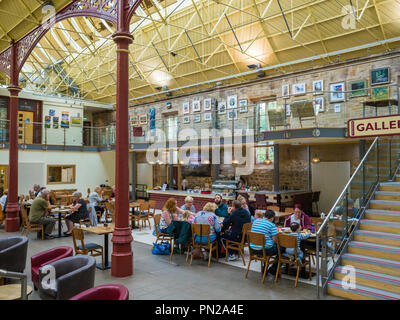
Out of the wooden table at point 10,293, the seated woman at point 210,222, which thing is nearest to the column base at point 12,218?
the seated woman at point 210,222

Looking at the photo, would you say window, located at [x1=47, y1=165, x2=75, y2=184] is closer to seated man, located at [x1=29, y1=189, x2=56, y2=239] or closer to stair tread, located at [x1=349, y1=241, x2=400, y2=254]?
seated man, located at [x1=29, y1=189, x2=56, y2=239]

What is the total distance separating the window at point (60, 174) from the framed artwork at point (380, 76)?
51.1 ft

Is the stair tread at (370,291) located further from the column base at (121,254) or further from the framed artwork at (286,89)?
the framed artwork at (286,89)

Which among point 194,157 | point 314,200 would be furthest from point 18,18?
point 314,200

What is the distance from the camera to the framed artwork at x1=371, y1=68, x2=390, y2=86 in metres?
11.8

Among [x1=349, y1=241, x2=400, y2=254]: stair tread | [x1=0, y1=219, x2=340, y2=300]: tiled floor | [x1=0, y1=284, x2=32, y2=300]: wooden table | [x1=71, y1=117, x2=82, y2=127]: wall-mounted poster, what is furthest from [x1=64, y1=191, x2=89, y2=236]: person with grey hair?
[x1=71, y1=117, x2=82, y2=127]: wall-mounted poster

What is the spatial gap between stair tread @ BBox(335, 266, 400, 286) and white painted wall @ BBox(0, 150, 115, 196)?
16014 millimetres

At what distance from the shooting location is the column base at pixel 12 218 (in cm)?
1012

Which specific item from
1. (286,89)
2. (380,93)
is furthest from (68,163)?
(380,93)

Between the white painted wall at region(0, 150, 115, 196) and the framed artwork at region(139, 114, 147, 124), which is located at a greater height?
the framed artwork at region(139, 114, 147, 124)

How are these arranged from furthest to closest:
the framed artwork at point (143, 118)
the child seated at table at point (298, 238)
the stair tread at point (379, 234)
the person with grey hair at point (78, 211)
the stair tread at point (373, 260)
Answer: the framed artwork at point (143, 118) → the person with grey hair at point (78, 211) → the child seated at table at point (298, 238) → the stair tread at point (379, 234) → the stair tread at point (373, 260)

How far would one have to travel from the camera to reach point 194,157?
1828 cm

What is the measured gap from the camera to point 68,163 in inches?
727
